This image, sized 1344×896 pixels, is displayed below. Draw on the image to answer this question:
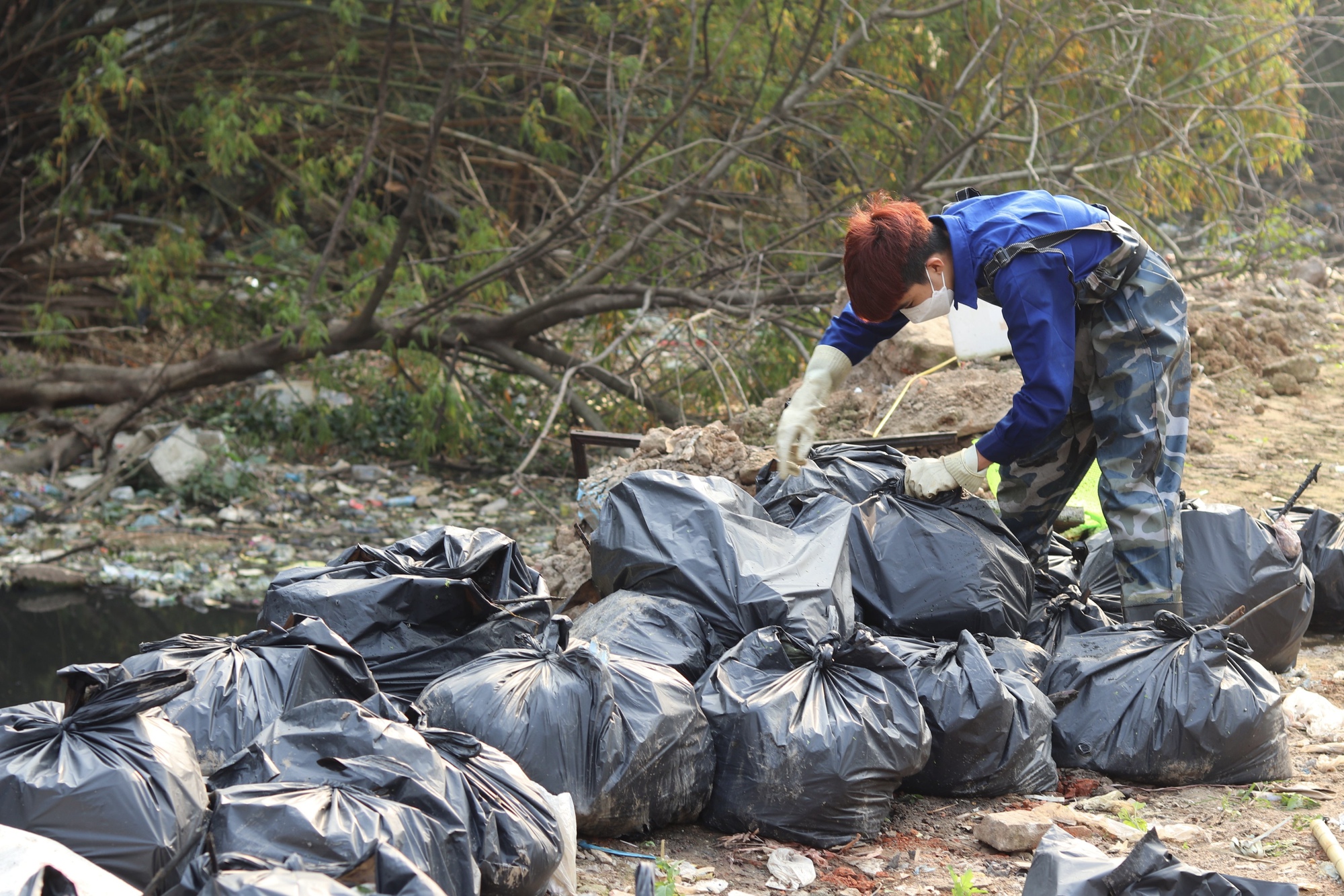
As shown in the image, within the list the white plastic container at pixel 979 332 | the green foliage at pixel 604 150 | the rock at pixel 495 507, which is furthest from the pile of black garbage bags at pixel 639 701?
the rock at pixel 495 507

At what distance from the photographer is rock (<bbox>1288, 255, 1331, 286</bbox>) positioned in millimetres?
9375

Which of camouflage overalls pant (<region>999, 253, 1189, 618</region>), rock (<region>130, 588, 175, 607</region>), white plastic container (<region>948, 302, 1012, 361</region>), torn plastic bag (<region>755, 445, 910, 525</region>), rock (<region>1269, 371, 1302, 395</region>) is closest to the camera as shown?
camouflage overalls pant (<region>999, 253, 1189, 618</region>)

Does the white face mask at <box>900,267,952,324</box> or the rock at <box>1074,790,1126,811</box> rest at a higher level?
the white face mask at <box>900,267,952,324</box>

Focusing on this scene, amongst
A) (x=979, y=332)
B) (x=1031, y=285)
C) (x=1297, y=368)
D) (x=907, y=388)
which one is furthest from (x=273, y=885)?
(x=1297, y=368)

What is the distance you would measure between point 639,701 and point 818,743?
33 centimetres

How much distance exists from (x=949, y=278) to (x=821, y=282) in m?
3.58

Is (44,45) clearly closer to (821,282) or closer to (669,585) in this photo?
(821,282)

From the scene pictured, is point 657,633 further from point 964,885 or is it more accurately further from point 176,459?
point 176,459

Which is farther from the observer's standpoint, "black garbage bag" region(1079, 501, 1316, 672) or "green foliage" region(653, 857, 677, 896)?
"black garbage bag" region(1079, 501, 1316, 672)

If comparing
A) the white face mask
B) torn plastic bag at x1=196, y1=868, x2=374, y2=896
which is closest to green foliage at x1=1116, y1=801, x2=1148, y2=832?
the white face mask

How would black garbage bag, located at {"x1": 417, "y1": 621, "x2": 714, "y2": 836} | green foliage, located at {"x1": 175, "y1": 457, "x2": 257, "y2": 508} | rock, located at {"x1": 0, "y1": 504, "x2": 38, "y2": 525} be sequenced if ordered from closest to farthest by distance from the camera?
black garbage bag, located at {"x1": 417, "y1": 621, "x2": 714, "y2": 836} → rock, located at {"x1": 0, "y1": 504, "x2": 38, "y2": 525} → green foliage, located at {"x1": 175, "y1": 457, "x2": 257, "y2": 508}

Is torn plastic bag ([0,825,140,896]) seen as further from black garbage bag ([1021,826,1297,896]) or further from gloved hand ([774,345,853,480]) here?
gloved hand ([774,345,853,480])

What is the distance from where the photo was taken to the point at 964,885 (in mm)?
1831

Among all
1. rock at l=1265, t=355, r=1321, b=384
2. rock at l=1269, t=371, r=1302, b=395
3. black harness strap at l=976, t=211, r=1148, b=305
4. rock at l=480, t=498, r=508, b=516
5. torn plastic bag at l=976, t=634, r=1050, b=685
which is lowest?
rock at l=480, t=498, r=508, b=516
